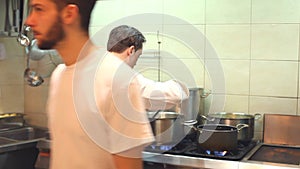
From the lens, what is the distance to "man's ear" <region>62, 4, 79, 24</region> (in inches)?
43.3

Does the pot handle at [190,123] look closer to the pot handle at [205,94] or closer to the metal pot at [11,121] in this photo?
the pot handle at [205,94]

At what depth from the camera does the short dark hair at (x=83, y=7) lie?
1.10m

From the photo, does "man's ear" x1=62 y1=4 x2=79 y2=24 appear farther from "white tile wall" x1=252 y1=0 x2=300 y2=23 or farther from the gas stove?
"white tile wall" x1=252 y1=0 x2=300 y2=23

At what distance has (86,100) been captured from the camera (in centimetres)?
109

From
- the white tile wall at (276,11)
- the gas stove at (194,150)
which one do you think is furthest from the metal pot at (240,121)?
the white tile wall at (276,11)

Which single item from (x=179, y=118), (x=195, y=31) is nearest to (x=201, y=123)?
(x=179, y=118)

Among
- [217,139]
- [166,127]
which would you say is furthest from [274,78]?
[166,127]

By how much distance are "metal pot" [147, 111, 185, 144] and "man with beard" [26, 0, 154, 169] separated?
95 cm

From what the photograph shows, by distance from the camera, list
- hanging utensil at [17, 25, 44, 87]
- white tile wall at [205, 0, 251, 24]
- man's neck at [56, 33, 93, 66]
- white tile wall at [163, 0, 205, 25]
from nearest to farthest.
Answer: man's neck at [56, 33, 93, 66]
white tile wall at [205, 0, 251, 24]
white tile wall at [163, 0, 205, 25]
hanging utensil at [17, 25, 44, 87]

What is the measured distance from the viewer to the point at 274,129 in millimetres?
2281

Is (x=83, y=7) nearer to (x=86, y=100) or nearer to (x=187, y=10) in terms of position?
(x=86, y=100)

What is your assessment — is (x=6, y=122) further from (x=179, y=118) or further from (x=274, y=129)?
(x=274, y=129)

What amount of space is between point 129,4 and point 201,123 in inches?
34.7

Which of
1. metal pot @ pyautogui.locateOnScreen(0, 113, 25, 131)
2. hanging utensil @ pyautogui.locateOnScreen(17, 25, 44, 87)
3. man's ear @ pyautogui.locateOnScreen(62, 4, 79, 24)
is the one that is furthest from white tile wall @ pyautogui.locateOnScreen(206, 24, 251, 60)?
man's ear @ pyautogui.locateOnScreen(62, 4, 79, 24)
